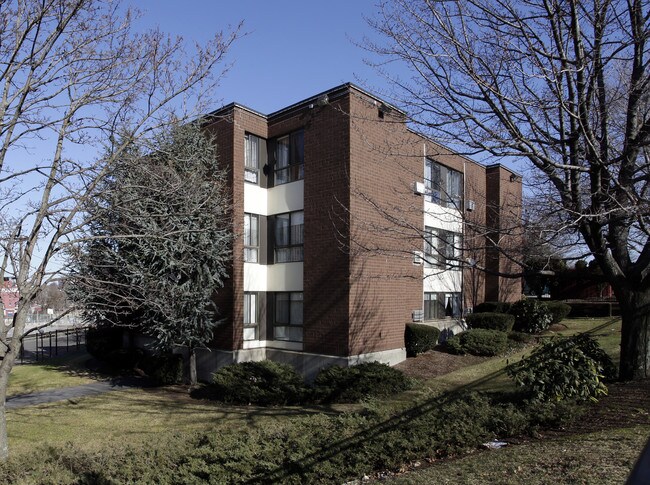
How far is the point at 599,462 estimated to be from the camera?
199 inches

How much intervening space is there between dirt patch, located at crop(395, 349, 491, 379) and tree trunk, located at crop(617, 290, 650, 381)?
227 inches

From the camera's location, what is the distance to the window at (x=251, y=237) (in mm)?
16047

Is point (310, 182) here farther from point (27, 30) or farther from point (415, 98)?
point (27, 30)

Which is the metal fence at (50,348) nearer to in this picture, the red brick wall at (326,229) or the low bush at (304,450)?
the red brick wall at (326,229)

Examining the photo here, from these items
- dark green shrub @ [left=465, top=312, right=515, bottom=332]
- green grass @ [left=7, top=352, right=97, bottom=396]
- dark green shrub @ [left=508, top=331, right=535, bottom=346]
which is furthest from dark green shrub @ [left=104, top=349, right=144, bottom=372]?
dark green shrub @ [left=508, top=331, right=535, bottom=346]

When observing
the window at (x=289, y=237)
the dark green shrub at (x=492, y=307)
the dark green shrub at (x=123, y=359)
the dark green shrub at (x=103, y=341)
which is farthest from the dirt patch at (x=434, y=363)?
the dark green shrub at (x=103, y=341)

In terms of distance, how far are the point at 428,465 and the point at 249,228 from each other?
A: 37.0ft

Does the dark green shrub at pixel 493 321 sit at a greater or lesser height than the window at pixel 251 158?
lesser

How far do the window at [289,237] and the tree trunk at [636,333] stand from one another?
9.10 m

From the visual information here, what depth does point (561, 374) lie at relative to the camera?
7555 millimetres

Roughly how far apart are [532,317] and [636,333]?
11.4 metres

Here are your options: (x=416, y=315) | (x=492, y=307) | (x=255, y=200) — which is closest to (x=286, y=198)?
(x=255, y=200)

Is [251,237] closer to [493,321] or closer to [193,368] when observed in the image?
[193,368]

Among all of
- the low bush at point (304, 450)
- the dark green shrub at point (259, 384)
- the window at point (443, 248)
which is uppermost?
the window at point (443, 248)
